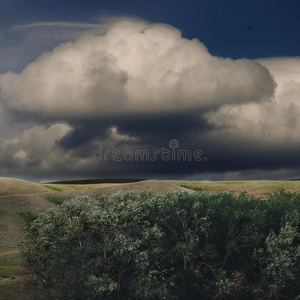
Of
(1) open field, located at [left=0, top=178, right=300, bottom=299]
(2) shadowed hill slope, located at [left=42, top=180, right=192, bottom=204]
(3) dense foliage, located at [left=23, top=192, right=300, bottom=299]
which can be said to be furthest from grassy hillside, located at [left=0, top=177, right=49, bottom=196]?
(3) dense foliage, located at [left=23, top=192, right=300, bottom=299]

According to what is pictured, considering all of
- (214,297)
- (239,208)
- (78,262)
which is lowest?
(214,297)

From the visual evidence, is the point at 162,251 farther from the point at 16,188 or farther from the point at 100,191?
the point at 16,188

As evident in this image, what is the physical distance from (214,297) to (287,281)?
403 inches

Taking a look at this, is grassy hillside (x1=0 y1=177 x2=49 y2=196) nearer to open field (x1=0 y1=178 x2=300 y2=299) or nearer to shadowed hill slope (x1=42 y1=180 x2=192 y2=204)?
open field (x1=0 y1=178 x2=300 y2=299)

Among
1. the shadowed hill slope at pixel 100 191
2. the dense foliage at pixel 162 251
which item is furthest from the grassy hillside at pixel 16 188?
the dense foliage at pixel 162 251

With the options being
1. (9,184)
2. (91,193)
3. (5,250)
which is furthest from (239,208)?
(9,184)

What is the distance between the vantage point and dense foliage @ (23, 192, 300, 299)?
50.4 meters

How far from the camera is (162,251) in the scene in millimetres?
53406

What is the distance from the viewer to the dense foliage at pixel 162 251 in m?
50.4

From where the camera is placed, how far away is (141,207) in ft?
182

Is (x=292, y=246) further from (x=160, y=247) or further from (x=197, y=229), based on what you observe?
(x=160, y=247)

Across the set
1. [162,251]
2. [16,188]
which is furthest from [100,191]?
[162,251]

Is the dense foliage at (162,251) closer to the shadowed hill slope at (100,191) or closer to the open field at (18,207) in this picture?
the open field at (18,207)

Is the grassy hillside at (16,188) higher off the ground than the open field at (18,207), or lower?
higher
